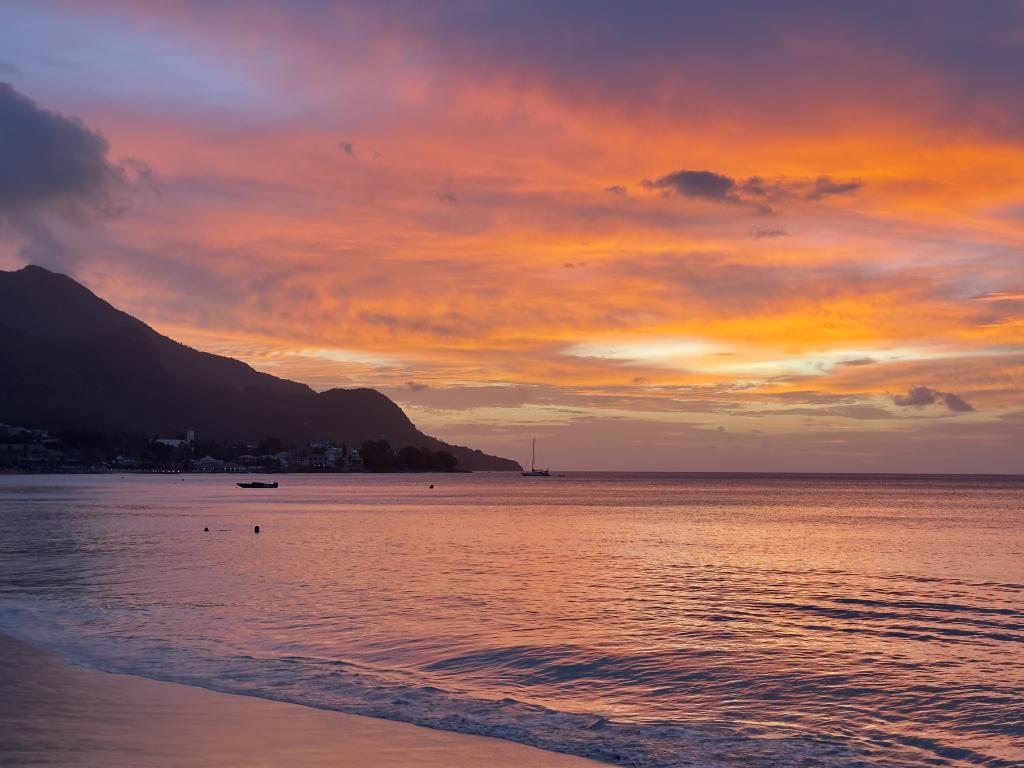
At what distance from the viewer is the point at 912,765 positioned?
57.2 ft

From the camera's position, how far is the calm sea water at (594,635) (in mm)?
19953

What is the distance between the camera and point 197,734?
57.7ft

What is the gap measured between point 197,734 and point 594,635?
16402mm

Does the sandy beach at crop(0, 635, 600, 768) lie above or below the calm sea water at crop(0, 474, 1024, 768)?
above

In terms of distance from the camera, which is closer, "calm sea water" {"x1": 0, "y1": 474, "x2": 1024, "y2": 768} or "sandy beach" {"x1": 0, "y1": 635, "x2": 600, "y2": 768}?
"sandy beach" {"x1": 0, "y1": 635, "x2": 600, "y2": 768}

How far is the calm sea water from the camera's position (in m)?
20.0

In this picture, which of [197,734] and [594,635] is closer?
[197,734]

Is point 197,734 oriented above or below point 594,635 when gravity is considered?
above

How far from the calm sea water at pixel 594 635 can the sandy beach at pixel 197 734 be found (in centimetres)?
126

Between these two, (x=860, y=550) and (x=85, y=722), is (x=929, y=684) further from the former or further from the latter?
(x=860, y=550)

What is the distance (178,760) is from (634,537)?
6759cm

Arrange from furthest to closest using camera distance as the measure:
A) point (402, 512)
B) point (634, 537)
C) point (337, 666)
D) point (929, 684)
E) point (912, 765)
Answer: point (402, 512) → point (634, 537) → point (337, 666) → point (929, 684) → point (912, 765)

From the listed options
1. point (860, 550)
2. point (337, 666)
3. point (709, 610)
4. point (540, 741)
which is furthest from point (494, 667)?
point (860, 550)

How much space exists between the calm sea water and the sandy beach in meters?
1.26
